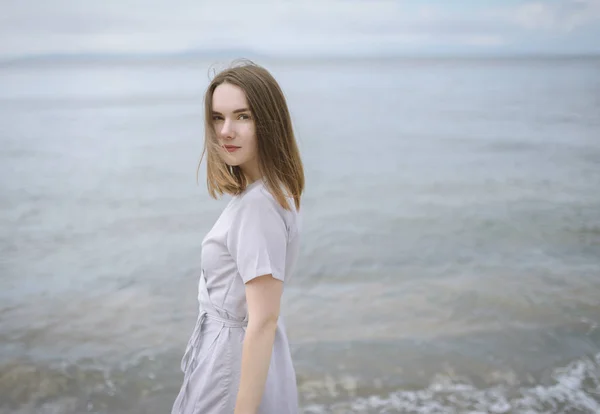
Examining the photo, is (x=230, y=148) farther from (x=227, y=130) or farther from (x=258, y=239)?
(x=258, y=239)

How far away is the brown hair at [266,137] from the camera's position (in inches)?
40.8

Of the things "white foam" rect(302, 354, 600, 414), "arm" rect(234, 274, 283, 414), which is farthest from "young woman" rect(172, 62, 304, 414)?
"white foam" rect(302, 354, 600, 414)

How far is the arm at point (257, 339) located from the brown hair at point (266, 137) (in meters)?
0.13

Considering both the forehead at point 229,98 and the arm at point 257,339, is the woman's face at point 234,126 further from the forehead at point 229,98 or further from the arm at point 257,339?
the arm at point 257,339

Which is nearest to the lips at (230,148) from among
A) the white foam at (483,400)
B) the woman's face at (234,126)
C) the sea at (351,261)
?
the woman's face at (234,126)

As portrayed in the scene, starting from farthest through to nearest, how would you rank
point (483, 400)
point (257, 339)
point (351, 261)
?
point (351, 261), point (483, 400), point (257, 339)

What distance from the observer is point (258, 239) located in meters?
0.97

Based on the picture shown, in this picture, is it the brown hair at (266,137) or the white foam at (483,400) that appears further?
the white foam at (483,400)

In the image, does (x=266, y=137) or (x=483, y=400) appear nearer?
(x=266, y=137)

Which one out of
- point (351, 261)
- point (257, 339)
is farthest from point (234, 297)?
point (351, 261)

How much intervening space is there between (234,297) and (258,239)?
13 centimetres

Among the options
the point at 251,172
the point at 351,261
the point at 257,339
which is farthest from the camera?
the point at 351,261

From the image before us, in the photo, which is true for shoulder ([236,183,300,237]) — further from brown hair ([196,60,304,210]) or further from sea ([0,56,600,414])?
sea ([0,56,600,414])

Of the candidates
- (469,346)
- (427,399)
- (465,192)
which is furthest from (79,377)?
(465,192)
